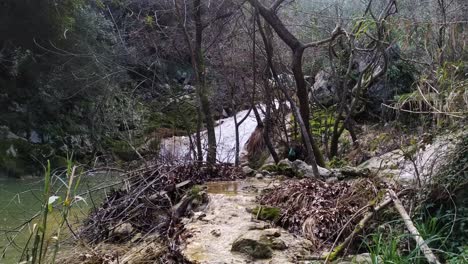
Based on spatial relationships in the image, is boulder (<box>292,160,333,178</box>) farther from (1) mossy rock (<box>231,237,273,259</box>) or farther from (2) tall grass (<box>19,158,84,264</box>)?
(2) tall grass (<box>19,158,84,264</box>)

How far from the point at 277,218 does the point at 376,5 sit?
8.59 meters

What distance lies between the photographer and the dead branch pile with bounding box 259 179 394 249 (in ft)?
13.3

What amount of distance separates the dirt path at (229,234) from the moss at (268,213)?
0.28 ft

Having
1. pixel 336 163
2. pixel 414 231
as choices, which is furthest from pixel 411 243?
pixel 336 163

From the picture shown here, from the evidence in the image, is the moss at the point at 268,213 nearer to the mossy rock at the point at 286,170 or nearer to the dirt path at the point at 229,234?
the dirt path at the point at 229,234

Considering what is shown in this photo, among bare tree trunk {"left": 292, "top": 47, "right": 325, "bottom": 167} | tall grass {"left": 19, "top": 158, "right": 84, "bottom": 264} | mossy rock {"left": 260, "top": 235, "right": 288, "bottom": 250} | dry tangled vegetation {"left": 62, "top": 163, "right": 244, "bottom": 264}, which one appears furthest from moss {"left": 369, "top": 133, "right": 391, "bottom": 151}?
tall grass {"left": 19, "top": 158, "right": 84, "bottom": 264}

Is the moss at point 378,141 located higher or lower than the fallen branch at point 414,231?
higher

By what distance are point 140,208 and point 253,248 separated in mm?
1780

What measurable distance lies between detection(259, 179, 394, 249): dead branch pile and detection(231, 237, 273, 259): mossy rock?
47 cm

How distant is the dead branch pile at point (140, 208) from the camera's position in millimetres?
4789

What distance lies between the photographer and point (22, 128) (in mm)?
13461

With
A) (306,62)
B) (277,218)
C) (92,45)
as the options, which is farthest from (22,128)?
(277,218)

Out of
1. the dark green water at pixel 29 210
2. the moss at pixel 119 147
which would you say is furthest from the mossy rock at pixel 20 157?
the moss at pixel 119 147

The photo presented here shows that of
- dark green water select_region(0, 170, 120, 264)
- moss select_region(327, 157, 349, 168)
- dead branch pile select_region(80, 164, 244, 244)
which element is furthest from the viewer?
moss select_region(327, 157, 349, 168)
